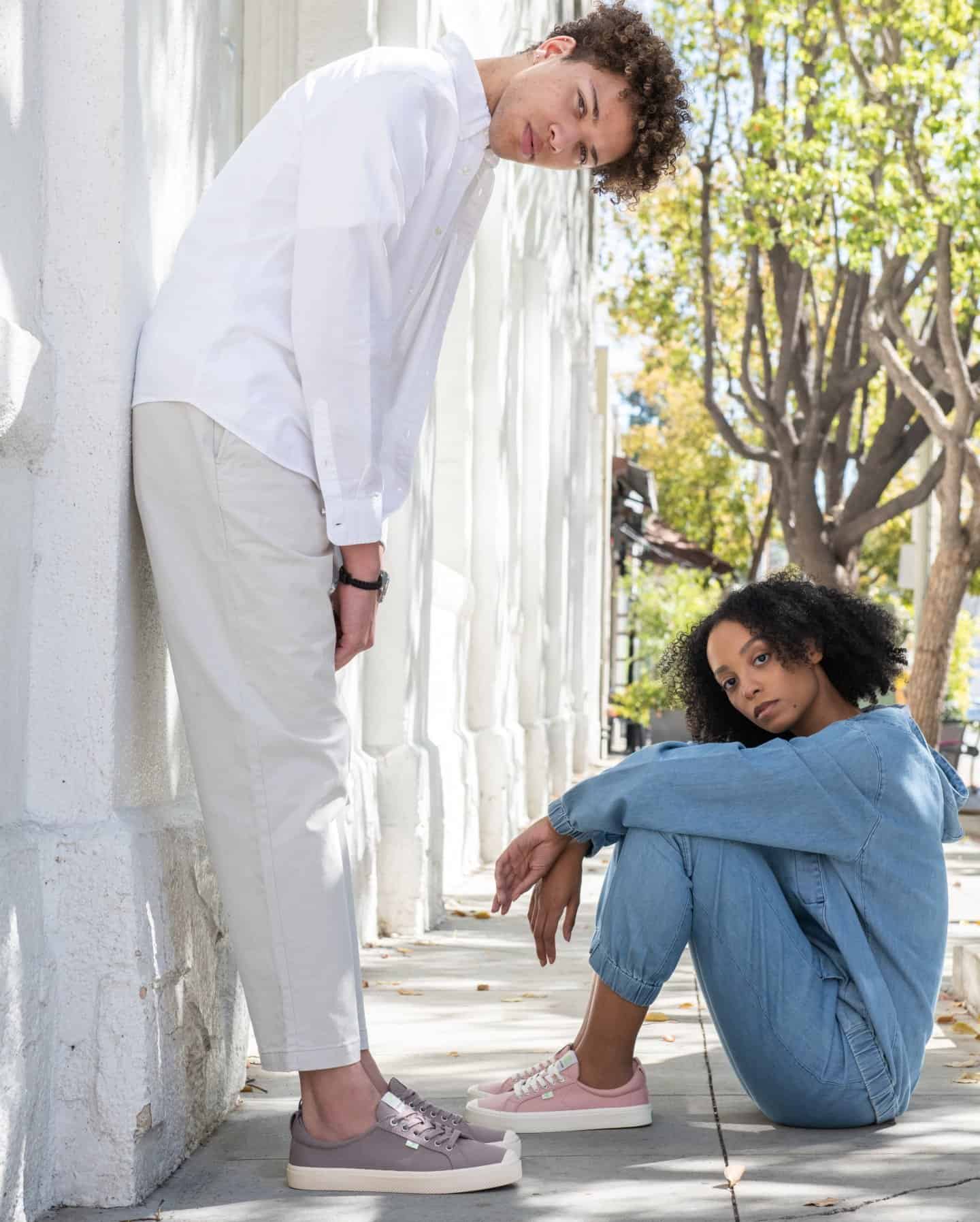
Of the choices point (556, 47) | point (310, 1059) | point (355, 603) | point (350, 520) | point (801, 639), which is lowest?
point (310, 1059)

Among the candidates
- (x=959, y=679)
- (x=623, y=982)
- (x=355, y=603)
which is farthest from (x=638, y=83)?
(x=959, y=679)

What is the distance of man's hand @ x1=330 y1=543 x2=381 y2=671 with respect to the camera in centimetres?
318

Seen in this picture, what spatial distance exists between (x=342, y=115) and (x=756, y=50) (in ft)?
53.6

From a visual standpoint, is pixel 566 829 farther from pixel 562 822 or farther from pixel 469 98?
pixel 469 98

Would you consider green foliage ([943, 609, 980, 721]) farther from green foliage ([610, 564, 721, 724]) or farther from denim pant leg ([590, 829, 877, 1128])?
denim pant leg ([590, 829, 877, 1128])

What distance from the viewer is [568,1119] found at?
11.7 feet

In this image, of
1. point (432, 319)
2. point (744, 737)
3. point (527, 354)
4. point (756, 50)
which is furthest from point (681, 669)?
point (756, 50)

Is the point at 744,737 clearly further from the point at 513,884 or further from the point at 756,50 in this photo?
the point at 756,50

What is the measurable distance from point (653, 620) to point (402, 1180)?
1812cm

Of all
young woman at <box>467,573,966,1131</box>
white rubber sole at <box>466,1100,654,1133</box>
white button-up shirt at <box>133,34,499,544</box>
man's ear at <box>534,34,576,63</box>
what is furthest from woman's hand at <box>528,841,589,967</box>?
man's ear at <box>534,34,576,63</box>

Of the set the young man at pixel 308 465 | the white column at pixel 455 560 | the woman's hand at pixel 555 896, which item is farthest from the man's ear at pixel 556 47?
the white column at pixel 455 560

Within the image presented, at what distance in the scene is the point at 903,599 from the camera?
113ft

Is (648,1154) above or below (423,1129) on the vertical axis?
below

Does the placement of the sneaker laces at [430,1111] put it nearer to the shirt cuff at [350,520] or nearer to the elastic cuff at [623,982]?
the elastic cuff at [623,982]
